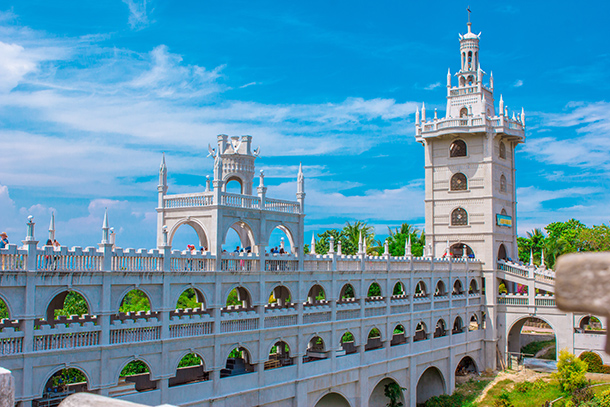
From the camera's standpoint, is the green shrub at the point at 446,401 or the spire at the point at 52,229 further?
the green shrub at the point at 446,401

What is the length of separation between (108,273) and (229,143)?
39.9ft

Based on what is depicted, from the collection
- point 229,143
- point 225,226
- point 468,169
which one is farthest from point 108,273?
point 468,169

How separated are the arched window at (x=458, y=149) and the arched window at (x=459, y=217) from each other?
195 inches

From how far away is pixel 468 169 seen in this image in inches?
2026

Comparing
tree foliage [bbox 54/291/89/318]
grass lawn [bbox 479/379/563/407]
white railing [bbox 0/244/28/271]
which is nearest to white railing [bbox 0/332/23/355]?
white railing [bbox 0/244/28/271]

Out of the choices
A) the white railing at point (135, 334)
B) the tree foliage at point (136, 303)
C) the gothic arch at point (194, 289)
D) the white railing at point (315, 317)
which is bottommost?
the tree foliage at point (136, 303)

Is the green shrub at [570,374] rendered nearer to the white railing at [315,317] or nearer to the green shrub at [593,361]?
the green shrub at [593,361]

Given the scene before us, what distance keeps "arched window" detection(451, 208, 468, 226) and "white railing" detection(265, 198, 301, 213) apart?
75.4ft

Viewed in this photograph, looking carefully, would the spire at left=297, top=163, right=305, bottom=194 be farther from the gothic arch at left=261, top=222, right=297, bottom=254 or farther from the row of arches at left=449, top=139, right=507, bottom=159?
the row of arches at left=449, top=139, right=507, bottom=159

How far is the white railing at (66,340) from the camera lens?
816 inches

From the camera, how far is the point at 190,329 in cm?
2594

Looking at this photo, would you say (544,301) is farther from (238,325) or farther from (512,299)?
(238,325)

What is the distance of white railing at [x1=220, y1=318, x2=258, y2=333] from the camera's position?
27.5m

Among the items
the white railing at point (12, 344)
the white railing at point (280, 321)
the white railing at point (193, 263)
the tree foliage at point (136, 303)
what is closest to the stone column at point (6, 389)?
the white railing at point (12, 344)
